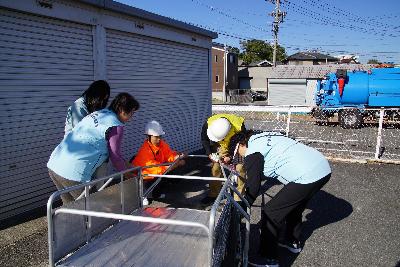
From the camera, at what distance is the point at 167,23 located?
810 cm

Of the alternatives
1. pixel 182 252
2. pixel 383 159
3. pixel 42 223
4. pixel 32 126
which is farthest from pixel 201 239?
pixel 383 159

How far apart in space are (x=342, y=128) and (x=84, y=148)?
15.9 meters

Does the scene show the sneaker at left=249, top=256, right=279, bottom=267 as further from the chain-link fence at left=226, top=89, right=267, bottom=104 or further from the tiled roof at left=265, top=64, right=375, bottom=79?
the chain-link fence at left=226, top=89, right=267, bottom=104

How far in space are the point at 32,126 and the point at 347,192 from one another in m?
5.66

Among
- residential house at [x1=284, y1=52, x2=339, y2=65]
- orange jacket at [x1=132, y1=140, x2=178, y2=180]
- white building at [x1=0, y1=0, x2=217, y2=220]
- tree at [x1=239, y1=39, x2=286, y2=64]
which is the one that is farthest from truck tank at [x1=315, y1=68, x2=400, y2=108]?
tree at [x1=239, y1=39, x2=286, y2=64]

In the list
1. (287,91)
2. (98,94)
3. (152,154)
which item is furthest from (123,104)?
(287,91)

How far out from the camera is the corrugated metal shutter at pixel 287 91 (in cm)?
3447

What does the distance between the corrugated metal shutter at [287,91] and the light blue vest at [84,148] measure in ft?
106

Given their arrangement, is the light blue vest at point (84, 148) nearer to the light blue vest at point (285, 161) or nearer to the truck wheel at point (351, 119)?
the light blue vest at point (285, 161)

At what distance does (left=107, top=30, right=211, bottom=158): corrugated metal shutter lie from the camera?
22.9 ft

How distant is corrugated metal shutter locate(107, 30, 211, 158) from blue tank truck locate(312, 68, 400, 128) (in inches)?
356

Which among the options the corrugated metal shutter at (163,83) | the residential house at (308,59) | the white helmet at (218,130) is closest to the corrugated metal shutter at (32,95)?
the corrugated metal shutter at (163,83)

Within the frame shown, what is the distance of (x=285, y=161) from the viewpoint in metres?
3.62

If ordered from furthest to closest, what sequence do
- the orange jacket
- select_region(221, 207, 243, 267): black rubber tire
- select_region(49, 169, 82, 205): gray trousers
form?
the orange jacket, select_region(49, 169, 82, 205): gray trousers, select_region(221, 207, 243, 267): black rubber tire
